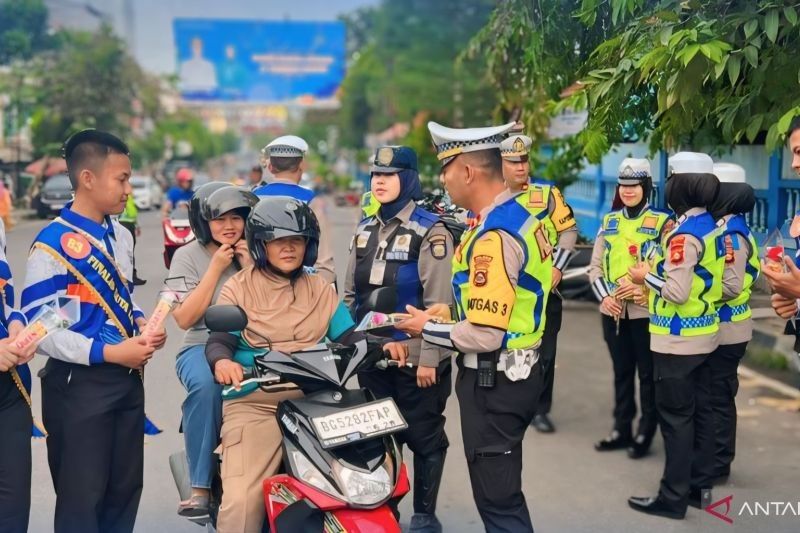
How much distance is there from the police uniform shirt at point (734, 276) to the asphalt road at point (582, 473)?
0.95m

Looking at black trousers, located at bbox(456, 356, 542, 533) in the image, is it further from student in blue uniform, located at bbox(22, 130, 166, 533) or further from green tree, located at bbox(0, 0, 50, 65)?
green tree, located at bbox(0, 0, 50, 65)

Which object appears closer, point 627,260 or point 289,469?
point 289,469

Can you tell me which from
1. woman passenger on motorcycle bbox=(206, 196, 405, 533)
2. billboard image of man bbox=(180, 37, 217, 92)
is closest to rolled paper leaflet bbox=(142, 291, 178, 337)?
woman passenger on motorcycle bbox=(206, 196, 405, 533)

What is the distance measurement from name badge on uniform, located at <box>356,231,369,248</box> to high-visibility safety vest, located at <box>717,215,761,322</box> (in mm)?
1894

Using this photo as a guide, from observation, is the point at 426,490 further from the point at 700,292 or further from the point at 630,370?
the point at 630,370

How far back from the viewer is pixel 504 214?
11.0ft

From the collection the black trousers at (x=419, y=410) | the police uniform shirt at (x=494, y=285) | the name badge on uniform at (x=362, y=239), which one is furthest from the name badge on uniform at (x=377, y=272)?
the police uniform shirt at (x=494, y=285)

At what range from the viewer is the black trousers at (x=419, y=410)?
4332 millimetres

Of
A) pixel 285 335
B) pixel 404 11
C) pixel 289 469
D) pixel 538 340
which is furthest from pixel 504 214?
pixel 404 11

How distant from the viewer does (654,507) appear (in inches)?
188

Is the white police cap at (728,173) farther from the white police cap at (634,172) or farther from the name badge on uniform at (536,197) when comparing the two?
the name badge on uniform at (536,197)

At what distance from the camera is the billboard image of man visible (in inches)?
1943

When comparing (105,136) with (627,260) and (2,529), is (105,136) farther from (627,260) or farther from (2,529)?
(627,260)

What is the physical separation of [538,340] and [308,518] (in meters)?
1.13
